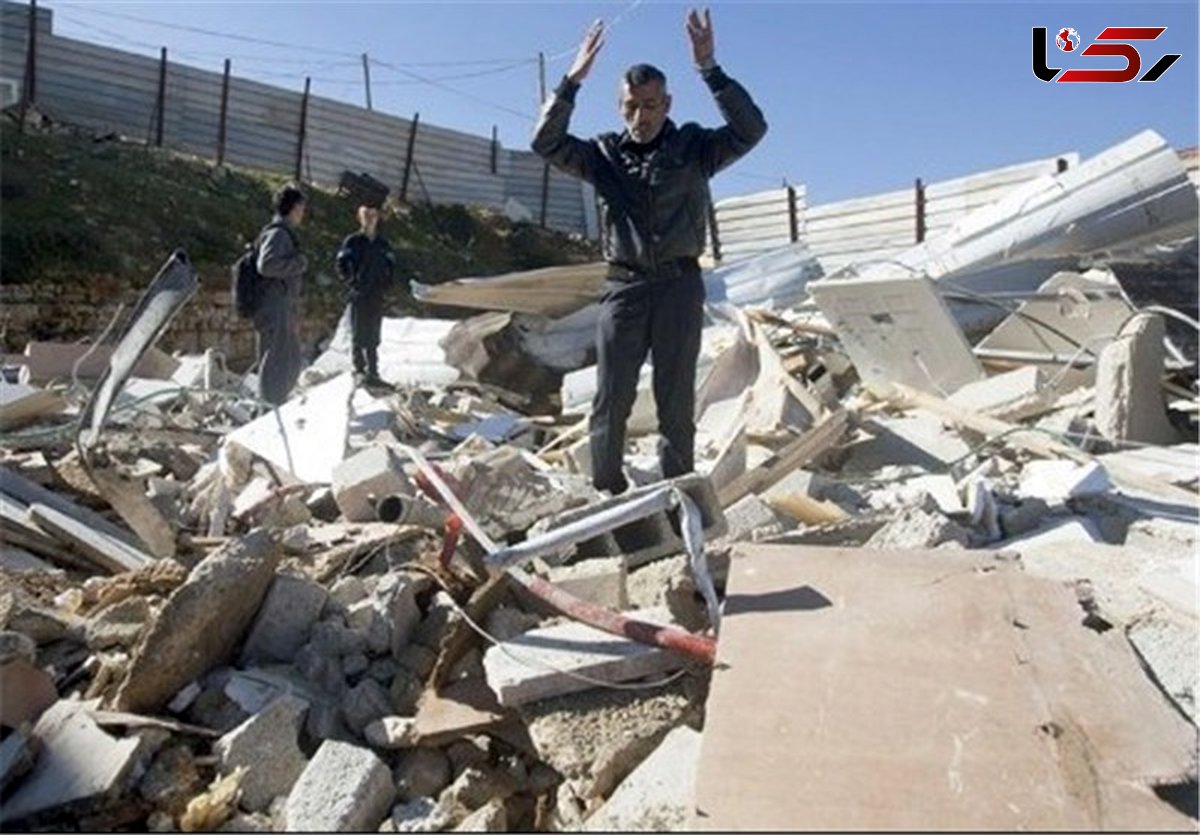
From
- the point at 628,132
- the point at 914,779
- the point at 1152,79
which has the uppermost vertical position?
the point at 1152,79

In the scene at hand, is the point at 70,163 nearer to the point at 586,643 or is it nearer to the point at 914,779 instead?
the point at 586,643

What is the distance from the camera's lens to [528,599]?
9.28ft

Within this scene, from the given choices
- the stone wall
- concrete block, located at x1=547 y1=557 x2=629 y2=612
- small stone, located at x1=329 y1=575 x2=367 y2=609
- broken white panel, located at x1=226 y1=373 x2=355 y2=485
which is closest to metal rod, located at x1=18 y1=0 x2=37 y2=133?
the stone wall

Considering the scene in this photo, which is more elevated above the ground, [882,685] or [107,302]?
[107,302]

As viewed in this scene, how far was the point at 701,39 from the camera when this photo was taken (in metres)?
A: 3.55

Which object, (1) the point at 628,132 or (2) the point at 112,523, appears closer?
(1) the point at 628,132

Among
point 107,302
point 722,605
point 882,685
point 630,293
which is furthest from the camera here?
point 107,302

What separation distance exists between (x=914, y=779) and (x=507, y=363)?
23.4 ft

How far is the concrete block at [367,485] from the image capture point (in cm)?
400

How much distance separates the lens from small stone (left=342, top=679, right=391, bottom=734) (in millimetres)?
2596

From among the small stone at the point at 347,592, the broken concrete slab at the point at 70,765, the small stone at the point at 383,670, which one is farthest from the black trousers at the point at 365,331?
the broken concrete slab at the point at 70,765

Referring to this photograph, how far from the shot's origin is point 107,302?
12.4m

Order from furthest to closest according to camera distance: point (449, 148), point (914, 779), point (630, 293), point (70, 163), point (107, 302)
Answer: point (449, 148), point (70, 163), point (107, 302), point (630, 293), point (914, 779)

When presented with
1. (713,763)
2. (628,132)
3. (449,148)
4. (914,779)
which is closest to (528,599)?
(713,763)
